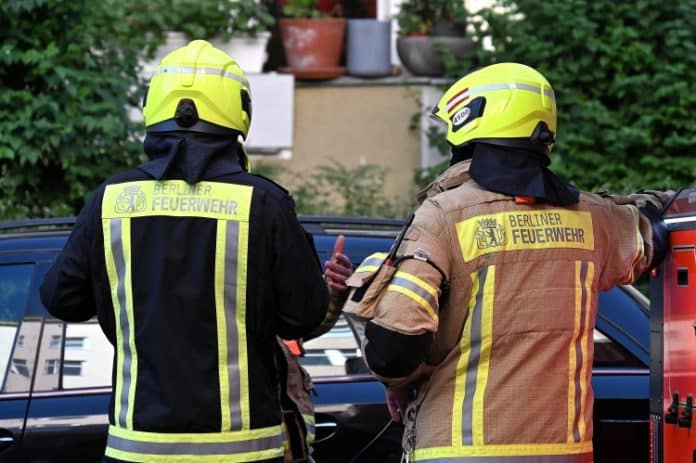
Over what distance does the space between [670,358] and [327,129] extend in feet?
19.1

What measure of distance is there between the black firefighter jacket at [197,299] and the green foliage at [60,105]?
4.38 m

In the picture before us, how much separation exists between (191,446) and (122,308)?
0.38 m

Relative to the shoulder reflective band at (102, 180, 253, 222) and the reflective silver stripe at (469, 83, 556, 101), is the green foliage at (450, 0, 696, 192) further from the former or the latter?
the shoulder reflective band at (102, 180, 253, 222)

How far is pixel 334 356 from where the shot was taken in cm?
424

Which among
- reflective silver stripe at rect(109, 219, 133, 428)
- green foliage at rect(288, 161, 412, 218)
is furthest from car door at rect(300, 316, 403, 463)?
green foliage at rect(288, 161, 412, 218)

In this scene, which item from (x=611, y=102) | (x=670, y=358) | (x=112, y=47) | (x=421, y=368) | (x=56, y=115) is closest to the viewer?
(x=421, y=368)

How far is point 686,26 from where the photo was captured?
8.30 metres

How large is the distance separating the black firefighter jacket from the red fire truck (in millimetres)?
907

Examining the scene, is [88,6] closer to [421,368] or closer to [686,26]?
[686,26]

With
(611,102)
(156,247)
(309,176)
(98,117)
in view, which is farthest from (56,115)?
(156,247)

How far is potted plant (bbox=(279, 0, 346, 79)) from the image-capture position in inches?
349

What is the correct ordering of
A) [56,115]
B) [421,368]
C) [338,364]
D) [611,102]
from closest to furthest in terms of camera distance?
1. [421,368]
2. [338,364]
3. [56,115]
4. [611,102]

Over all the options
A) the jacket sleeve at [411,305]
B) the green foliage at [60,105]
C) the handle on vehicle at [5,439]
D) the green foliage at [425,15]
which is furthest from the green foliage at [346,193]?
the jacket sleeve at [411,305]

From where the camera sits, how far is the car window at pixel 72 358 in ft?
13.4
